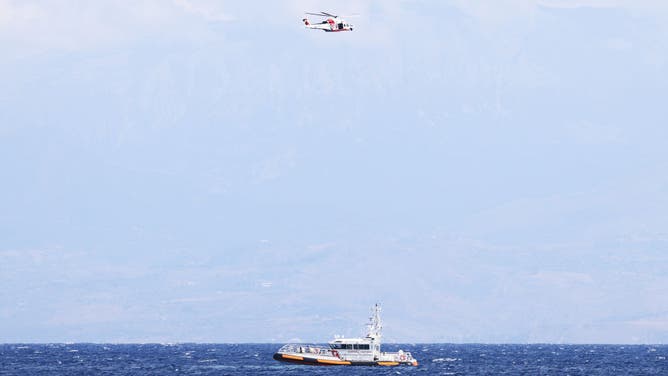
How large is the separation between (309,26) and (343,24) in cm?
675

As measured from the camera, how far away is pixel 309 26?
171 meters

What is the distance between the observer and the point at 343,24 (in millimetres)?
165875
